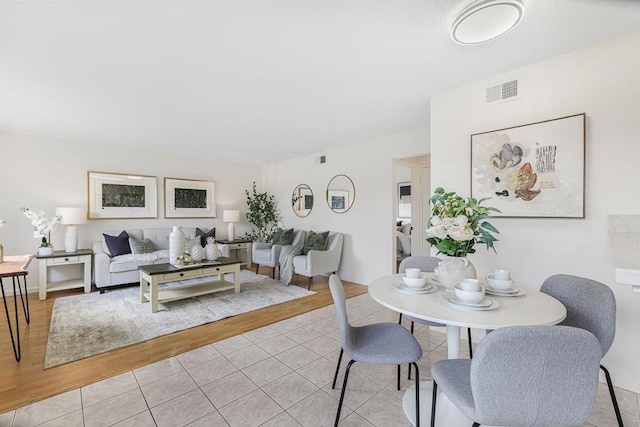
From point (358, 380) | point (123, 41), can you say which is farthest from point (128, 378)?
point (123, 41)

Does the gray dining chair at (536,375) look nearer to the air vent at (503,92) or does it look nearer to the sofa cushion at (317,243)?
the air vent at (503,92)

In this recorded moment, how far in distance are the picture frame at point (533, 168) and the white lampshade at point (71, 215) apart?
523 centimetres

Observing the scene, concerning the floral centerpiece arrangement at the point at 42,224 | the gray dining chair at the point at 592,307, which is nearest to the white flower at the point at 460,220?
the gray dining chair at the point at 592,307

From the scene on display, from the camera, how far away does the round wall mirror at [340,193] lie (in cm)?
477

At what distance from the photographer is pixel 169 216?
5.38 metres

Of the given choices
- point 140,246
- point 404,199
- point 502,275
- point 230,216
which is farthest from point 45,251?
point 404,199

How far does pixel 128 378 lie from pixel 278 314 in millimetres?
1548

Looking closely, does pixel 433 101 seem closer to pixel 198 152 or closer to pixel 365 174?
pixel 365 174

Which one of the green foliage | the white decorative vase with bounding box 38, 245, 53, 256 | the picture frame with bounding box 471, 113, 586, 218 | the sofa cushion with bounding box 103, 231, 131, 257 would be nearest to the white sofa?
the sofa cushion with bounding box 103, 231, 131, 257

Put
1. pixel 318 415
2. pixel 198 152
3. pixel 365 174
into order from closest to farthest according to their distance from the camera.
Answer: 1. pixel 318 415
2. pixel 365 174
3. pixel 198 152

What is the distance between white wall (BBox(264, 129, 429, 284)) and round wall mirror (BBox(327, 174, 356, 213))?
0.08m

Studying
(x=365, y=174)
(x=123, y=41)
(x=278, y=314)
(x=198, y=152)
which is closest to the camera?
(x=123, y=41)

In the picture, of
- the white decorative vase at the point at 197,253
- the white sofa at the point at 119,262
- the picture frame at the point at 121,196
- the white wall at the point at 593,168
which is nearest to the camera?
the white wall at the point at 593,168

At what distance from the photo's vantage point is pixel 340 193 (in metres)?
4.94
